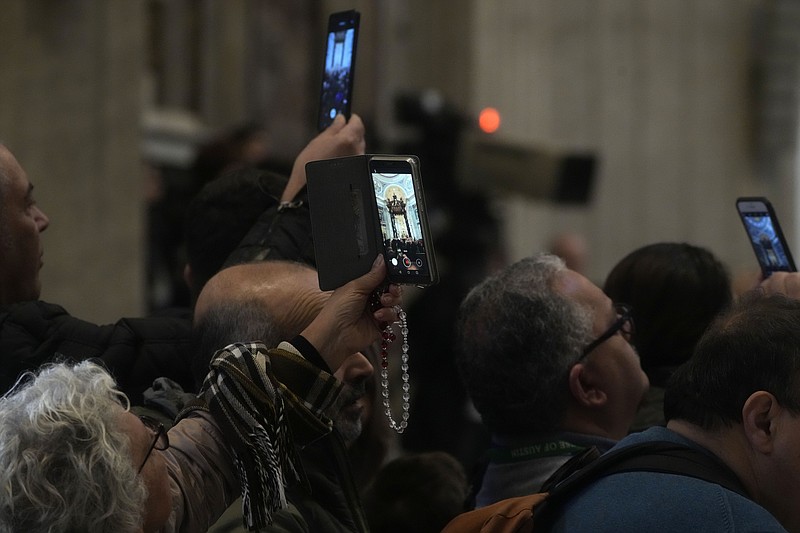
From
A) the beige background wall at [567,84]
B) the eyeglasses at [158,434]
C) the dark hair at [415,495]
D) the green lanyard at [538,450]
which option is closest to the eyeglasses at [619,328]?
the green lanyard at [538,450]

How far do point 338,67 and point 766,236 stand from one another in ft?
3.42

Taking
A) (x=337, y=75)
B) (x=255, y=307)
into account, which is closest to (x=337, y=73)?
(x=337, y=75)

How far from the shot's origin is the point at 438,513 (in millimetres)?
3123

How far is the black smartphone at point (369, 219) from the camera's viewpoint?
2.29 metres

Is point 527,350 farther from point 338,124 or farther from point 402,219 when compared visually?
point 402,219

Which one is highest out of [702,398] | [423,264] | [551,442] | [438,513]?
[423,264]

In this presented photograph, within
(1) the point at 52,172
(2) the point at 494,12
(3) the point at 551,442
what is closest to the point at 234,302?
(3) the point at 551,442

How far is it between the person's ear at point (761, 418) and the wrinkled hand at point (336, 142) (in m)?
1.14

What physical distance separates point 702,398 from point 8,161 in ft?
5.21

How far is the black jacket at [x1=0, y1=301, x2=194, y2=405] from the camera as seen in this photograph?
9.36 feet

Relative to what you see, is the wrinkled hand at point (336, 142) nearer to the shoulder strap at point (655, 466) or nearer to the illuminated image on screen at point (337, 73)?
the illuminated image on screen at point (337, 73)

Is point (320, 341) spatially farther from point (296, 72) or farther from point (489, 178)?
point (296, 72)

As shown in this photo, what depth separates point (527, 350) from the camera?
2.97m

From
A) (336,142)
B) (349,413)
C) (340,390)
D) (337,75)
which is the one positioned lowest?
(349,413)
